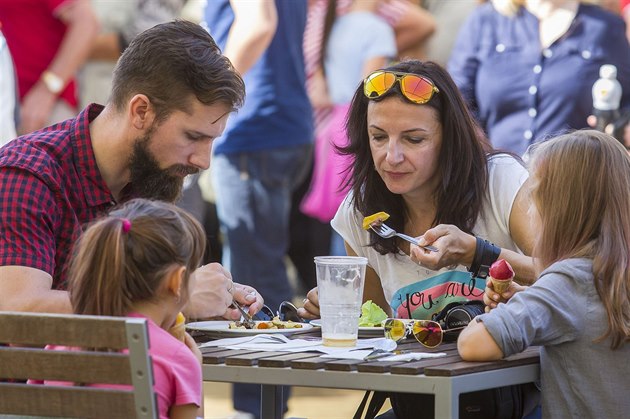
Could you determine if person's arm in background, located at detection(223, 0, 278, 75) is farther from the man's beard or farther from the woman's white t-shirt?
the man's beard

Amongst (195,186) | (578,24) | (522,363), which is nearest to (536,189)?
(522,363)

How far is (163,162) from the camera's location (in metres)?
3.02

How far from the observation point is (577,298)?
8.59 feet

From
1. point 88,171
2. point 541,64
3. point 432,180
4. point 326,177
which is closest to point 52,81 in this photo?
point 326,177

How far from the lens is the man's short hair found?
3010 millimetres

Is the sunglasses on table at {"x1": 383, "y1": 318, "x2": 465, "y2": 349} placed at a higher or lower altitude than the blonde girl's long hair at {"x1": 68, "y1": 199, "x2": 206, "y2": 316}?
lower

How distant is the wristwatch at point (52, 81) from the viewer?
634cm

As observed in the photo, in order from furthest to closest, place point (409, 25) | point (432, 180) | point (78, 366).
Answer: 1. point (409, 25)
2. point (432, 180)
3. point (78, 366)

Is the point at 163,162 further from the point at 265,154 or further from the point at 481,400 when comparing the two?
the point at 265,154

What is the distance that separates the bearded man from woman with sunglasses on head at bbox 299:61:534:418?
16.4 inches

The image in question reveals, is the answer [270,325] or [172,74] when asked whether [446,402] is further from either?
[172,74]

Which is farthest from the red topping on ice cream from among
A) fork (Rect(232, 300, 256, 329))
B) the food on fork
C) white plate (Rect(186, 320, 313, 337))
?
fork (Rect(232, 300, 256, 329))

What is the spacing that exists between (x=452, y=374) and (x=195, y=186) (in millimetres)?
3812

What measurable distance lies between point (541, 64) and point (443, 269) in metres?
2.29
